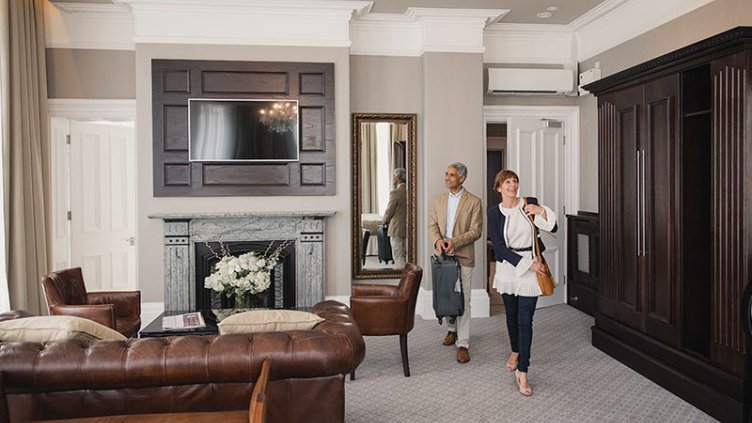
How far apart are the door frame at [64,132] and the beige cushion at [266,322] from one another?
12.6ft

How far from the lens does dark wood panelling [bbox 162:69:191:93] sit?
5.60 m

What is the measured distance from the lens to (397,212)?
6199 mm

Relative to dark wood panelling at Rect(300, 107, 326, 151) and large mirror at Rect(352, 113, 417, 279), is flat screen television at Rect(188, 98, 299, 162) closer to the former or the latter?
dark wood panelling at Rect(300, 107, 326, 151)

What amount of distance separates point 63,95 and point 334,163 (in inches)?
105

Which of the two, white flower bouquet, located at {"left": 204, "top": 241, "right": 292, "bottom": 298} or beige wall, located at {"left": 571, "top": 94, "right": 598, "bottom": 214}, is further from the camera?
beige wall, located at {"left": 571, "top": 94, "right": 598, "bottom": 214}

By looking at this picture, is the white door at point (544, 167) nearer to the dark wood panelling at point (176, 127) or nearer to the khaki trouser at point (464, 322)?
the khaki trouser at point (464, 322)

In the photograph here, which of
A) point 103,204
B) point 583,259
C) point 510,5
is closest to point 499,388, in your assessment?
point 583,259

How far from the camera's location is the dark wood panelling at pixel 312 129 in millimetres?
5793

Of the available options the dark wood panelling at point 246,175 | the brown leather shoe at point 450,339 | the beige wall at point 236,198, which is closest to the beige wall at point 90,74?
the beige wall at point 236,198

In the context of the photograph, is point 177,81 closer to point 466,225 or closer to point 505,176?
point 466,225

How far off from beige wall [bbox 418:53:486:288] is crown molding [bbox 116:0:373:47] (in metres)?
0.96

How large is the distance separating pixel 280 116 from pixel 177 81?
100 cm

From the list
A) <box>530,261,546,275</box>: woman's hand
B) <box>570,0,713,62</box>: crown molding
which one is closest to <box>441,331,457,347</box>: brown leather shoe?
<box>530,261,546,275</box>: woman's hand

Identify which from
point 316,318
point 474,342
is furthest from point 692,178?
point 316,318
